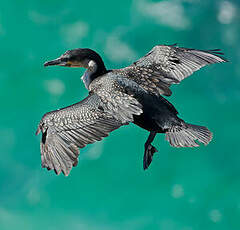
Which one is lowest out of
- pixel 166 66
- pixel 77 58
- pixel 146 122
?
pixel 146 122

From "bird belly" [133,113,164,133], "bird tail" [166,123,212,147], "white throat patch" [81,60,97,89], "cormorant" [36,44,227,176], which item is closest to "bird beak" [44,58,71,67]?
"cormorant" [36,44,227,176]

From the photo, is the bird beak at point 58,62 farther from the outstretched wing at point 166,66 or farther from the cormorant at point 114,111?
the outstretched wing at point 166,66

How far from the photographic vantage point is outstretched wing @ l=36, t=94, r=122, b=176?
5582 mm

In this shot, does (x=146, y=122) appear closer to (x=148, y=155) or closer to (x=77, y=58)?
(x=148, y=155)

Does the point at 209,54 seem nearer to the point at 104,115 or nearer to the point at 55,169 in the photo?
the point at 104,115

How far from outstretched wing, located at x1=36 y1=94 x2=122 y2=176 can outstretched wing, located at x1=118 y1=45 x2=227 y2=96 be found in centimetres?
87

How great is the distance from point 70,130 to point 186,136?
1.58 metres

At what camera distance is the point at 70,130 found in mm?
5746

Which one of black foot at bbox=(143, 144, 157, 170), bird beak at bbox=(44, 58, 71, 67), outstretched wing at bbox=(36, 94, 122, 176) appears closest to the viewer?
outstretched wing at bbox=(36, 94, 122, 176)

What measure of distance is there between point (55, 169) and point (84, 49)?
1.91 meters

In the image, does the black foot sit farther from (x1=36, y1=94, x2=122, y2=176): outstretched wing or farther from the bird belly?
(x1=36, y1=94, x2=122, y2=176): outstretched wing

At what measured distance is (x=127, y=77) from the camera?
21.2 feet

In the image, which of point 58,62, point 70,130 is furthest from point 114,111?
point 58,62

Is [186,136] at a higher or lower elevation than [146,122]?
lower
